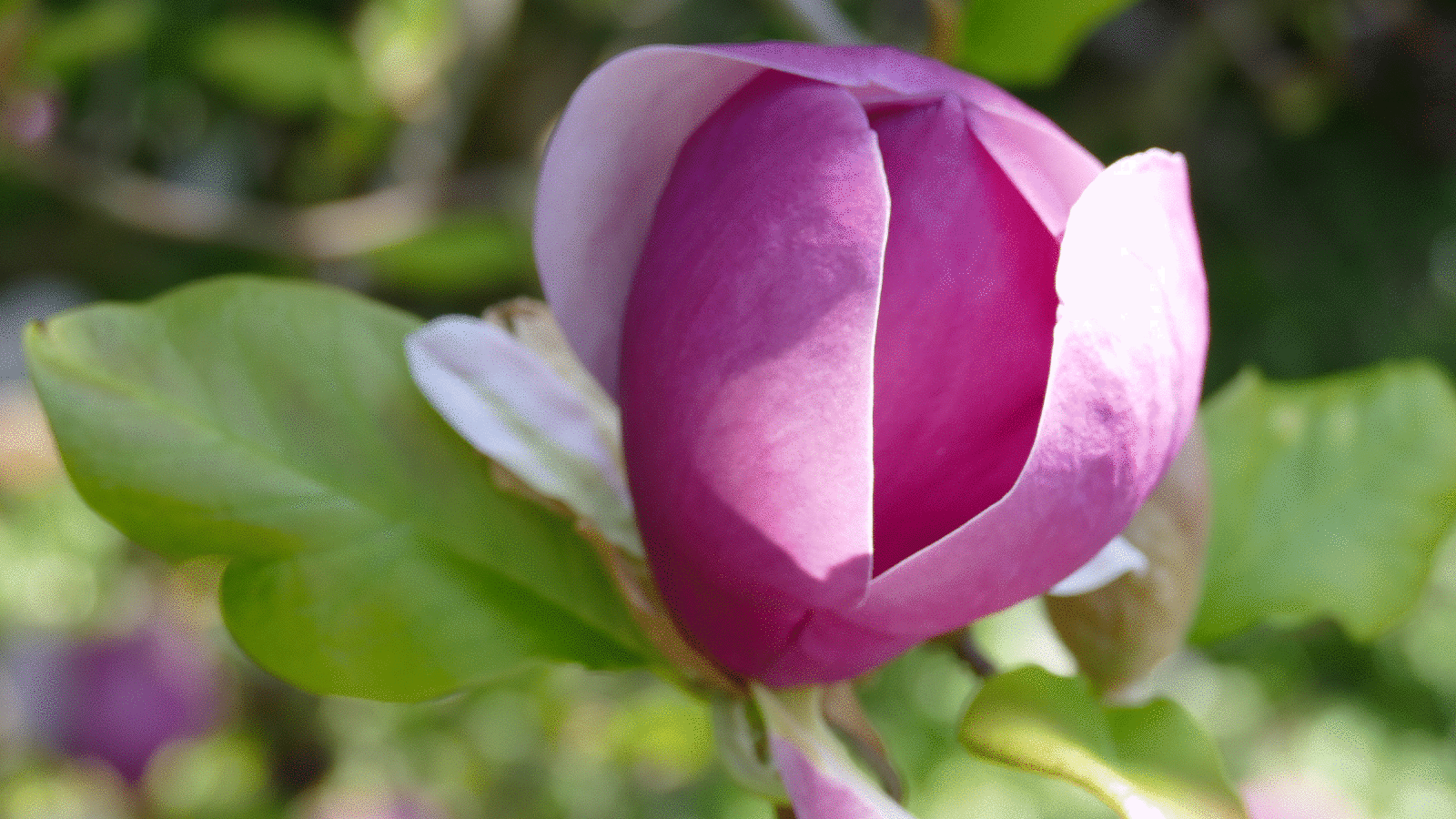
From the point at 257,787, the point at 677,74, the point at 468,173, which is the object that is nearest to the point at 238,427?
the point at 677,74

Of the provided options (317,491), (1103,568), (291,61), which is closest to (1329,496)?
(1103,568)

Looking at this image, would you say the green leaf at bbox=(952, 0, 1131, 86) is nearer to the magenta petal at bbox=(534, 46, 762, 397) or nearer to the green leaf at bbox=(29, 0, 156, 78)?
the magenta petal at bbox=(534, 46, 762, 397)

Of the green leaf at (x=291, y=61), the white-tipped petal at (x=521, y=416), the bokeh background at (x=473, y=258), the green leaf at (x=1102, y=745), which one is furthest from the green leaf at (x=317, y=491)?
the green leaf at (x=291, y=61)

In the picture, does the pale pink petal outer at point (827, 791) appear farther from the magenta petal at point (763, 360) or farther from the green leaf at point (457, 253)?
the green leaf at point (457, 253)

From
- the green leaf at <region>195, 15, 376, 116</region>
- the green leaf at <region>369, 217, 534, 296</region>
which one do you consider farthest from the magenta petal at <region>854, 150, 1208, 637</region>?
the green leaf at <region>195, 15, 376, 116</region>

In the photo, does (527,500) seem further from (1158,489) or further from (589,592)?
(1158,489)

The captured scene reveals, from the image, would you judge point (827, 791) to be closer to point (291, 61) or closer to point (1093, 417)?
point (1093, 417)
